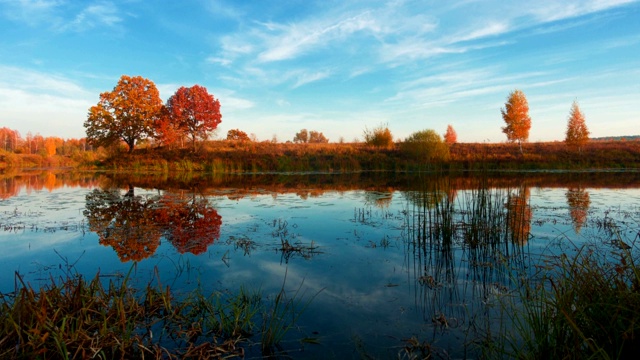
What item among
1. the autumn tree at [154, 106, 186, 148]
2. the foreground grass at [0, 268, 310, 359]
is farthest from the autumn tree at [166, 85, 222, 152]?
the foreground grass at [0, 268, 310, 359]

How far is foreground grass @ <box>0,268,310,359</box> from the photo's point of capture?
286 centimetres

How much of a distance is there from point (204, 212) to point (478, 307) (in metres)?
8.31

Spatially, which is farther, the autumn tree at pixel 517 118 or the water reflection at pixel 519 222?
the autumn tree at pixel 517 118

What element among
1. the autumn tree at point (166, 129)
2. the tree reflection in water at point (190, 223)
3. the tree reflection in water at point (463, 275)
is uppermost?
the autumn tree at point (166, 129)

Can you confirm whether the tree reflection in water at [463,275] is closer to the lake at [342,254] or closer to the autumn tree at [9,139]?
the lake at [342,254]

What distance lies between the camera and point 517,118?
1555 inches

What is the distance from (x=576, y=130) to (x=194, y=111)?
4094 cm

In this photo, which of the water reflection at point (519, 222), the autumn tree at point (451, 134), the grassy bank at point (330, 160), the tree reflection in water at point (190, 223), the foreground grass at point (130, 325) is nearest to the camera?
the foreground grass at point (130, 325)

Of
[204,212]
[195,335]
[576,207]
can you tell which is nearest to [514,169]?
[576,207]

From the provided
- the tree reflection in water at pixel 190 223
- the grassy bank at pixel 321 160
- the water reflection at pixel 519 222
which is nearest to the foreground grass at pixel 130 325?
the tree reflection in water at pixel 190 223

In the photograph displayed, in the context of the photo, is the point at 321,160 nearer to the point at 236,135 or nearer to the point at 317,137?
the point at 236,135

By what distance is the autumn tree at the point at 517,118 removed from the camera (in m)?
39.3

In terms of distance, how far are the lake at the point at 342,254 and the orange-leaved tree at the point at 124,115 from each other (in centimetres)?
2523

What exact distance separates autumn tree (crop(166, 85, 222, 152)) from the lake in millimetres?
26326
